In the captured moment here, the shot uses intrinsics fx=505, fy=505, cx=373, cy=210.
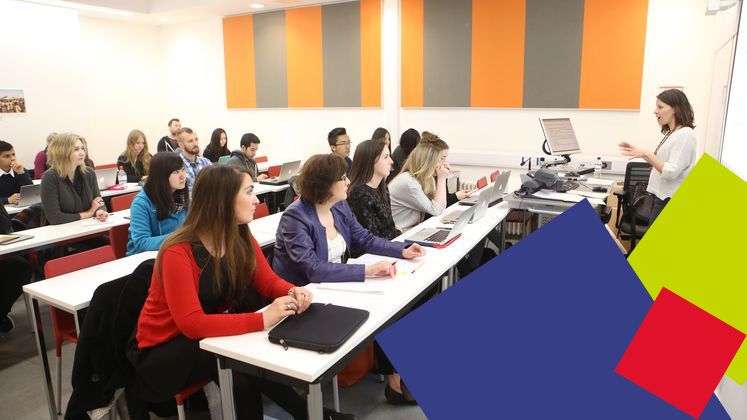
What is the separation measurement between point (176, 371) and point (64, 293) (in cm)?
82

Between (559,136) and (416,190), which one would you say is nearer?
(416,190)

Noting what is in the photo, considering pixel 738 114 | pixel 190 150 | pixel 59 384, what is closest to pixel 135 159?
pixel 190 150

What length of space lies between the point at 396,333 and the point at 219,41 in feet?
27.5

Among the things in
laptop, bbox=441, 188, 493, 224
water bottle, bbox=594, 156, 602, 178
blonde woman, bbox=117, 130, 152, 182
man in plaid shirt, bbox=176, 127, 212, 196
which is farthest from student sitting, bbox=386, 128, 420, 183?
blonde woman, bbox=117, 130, 152, 182

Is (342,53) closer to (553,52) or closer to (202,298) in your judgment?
(553,52)

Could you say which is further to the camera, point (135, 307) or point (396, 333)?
point (135, 307)

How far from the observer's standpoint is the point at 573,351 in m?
0.52

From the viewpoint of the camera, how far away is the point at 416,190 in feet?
12.1

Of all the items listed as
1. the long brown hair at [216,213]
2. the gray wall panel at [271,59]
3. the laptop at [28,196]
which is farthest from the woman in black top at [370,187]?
the gray wall panel at [271,59]

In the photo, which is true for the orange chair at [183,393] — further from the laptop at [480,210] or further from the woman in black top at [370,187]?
the laptop at [480,210]

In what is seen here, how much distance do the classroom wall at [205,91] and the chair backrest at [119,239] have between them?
3956 millimetres

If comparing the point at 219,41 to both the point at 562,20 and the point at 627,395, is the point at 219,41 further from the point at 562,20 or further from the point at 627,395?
the point at 627,395

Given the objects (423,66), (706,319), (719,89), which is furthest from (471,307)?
(423,66)

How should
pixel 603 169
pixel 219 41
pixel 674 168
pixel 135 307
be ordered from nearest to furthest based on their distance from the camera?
pixel 135 307, pixel 674 168, pixel 603 169, pixel 219 41
